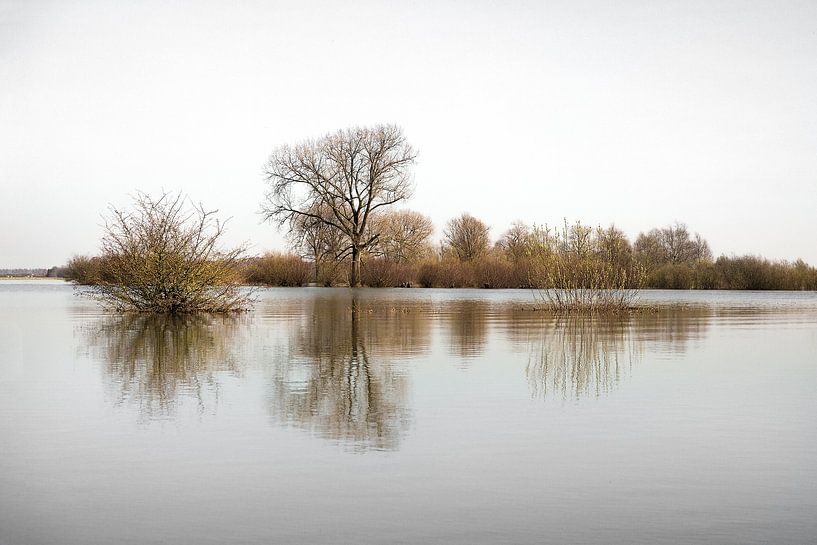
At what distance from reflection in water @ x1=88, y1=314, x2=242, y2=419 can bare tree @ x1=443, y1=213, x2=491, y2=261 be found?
62726 millimetres

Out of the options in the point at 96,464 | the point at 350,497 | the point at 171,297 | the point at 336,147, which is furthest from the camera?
the point at 336,147

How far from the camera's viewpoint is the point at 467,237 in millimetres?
81750

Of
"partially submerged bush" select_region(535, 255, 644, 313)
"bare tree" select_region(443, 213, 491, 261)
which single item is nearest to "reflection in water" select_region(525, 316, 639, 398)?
"partially submerged bush" select_region(535, 255, 644, 313)

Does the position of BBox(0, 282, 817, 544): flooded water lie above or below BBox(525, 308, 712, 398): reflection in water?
below

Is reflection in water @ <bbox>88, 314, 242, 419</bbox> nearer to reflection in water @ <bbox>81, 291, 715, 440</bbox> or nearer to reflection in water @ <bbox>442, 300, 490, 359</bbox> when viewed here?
reflection in water @ <bbox>81, 291, 715, 440</bbox>

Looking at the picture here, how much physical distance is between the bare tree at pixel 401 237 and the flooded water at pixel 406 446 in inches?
1759

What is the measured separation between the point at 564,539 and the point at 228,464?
90.2 inches

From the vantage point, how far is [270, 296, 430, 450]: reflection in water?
6.27 m

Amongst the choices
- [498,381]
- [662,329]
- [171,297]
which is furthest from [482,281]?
[498,381]

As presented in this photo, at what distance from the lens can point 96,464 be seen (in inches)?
201

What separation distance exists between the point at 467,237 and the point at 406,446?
7649cm

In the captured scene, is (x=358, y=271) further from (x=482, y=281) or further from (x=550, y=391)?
(x=550, y=391)

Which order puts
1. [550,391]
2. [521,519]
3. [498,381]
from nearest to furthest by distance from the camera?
1. [521,519]
2. [550,391]
3. [498,381]

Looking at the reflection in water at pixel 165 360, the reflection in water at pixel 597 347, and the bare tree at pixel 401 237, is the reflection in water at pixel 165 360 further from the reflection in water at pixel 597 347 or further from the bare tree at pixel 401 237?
the bare tree at pixel 401 237
